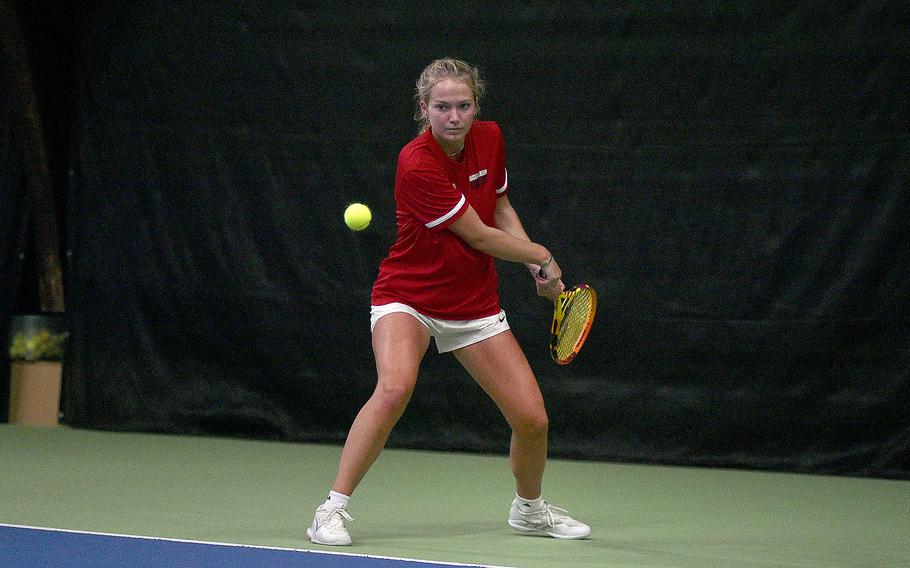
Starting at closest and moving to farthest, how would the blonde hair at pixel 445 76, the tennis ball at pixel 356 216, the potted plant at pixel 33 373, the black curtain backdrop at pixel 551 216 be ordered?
the blonde hair at pixel 445 76, the tennis ball at pixel 356 216, the black curtain backdrop at pixel 551 216, the potted plant at pixel 33 373

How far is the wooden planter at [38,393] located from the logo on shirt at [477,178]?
12.0 feet

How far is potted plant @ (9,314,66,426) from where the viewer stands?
6.50m

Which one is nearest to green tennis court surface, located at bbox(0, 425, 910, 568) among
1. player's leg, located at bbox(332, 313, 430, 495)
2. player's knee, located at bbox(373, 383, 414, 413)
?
player's leg, located at bbox(332, 313, 430, 495)

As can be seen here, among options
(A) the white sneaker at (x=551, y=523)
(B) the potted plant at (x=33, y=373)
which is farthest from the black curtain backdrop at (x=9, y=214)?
(A) the white sneaker at (x=551, y=523)

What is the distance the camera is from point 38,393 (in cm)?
650

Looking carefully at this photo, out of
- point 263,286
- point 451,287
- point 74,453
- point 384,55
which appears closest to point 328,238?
point 263,286

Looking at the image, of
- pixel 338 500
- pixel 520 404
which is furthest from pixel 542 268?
pixel 338 500

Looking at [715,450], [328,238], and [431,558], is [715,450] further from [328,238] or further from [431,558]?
[431,558]

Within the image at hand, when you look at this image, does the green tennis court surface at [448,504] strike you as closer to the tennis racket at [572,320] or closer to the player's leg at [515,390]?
the player's leg at [515,390]

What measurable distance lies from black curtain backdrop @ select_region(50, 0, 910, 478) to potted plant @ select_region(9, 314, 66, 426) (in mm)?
177

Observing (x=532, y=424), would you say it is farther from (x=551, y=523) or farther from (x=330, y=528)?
(x=330, y=528)

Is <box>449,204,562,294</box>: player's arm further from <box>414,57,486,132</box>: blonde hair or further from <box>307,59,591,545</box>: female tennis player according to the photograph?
<box>414,57,486,132</box>: blonde hair

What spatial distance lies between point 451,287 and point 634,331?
2118mm

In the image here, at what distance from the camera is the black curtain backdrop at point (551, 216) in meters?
5.20
